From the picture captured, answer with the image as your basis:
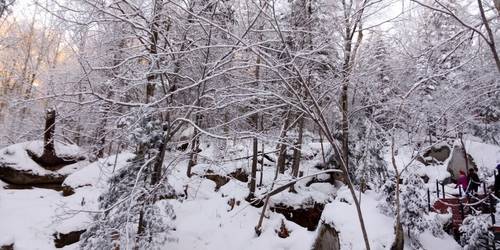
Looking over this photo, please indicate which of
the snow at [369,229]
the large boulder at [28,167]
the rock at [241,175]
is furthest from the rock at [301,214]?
the large boulder at [28,167]

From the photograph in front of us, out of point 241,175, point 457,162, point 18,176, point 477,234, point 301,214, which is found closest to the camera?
point 477,234

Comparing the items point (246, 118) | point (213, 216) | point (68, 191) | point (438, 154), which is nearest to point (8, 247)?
point (68, 191)

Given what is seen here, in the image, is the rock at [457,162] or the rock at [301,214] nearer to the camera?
the rock at [301,214]

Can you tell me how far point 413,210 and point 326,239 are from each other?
2119 mm

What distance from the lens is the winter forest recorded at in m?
5.07

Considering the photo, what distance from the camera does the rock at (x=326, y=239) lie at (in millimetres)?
7702

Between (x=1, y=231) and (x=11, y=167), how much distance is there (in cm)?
432

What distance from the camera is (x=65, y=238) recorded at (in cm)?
1003

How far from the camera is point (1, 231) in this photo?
9680mm

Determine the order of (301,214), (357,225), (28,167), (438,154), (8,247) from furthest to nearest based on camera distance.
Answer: (438,154) → (28,167) → (301,214) → (8,247) → (357,225)

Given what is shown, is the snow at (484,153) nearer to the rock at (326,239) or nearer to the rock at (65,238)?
the rock at (326,239)

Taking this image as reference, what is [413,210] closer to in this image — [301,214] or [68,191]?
[301,214]

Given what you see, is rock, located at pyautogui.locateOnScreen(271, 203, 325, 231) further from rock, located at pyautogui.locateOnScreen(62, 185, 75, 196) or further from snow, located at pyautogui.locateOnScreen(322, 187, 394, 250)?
rock, located at pyautogui.locateOnScreen(62, 185, 75, 196)

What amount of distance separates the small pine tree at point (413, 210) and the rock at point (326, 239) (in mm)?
1547
